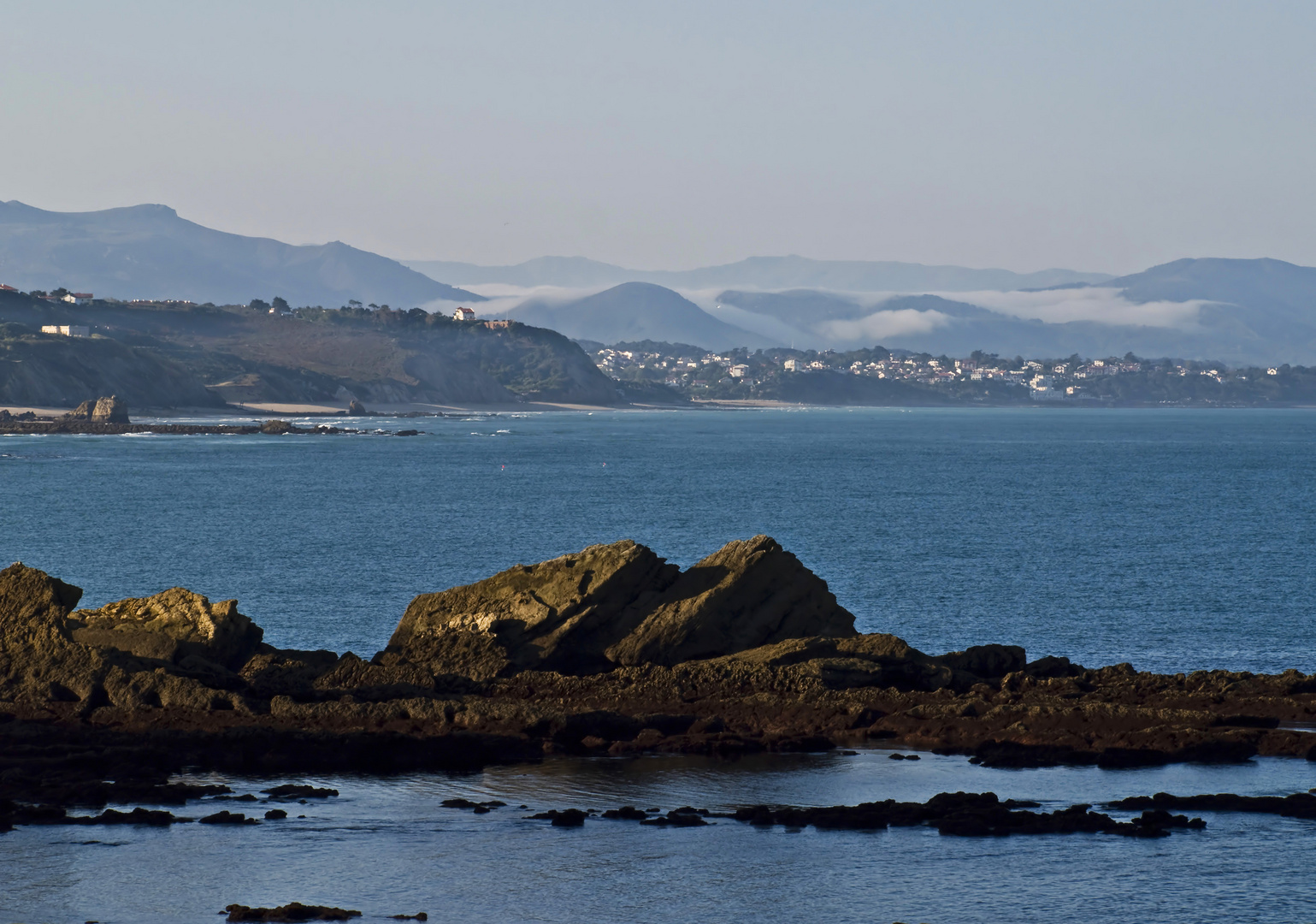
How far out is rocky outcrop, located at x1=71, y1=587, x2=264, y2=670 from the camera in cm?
2647

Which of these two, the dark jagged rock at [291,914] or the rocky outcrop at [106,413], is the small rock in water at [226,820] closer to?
the dark jagged rock at [291,914]

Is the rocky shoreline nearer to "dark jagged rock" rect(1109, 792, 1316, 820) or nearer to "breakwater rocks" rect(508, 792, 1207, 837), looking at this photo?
"breakwater rocks" rect(508, 792, 1207, 837)

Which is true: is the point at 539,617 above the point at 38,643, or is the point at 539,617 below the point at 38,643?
above

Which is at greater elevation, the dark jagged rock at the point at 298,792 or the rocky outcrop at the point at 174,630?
the rocky outcrop at the point at 174,630

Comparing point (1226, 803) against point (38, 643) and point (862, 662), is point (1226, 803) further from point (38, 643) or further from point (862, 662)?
point (38, 643)

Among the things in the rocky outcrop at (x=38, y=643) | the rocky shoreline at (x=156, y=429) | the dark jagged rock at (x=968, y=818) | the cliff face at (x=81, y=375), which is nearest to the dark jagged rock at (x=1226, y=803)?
the dark jagged rock at (x=968, y=818)

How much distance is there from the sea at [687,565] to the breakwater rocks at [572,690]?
3.35 feet

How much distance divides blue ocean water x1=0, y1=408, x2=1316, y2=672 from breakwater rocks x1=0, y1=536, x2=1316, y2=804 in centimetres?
759

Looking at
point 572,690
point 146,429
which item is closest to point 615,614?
point 572,690

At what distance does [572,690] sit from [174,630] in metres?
7.91

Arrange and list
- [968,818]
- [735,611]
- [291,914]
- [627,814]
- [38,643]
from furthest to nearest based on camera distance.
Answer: [735,611], [38,643], [627,814], [968,818], [291,914]

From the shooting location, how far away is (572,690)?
83.3 feet

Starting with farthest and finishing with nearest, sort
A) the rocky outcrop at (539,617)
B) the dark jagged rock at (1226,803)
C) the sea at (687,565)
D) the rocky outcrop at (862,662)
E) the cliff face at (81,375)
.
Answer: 1. the cliff face at (81,375)
2. the rocky outcrop at (539,617)
3. the rocky outcrop at (862,662)
4. the dark jagged rock at (1226,803)
5. the sea at (687,565)

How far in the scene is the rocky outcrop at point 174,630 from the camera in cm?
2647
